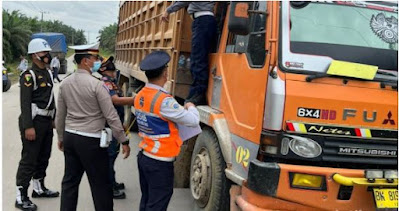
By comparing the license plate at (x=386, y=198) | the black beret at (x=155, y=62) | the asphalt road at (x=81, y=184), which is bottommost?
the asphalt road at (x=81, y=184)

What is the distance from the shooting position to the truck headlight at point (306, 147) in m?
2.70

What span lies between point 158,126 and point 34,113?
1.75m

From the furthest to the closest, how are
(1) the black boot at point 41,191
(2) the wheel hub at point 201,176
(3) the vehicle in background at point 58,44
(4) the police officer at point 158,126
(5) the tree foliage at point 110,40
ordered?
→ 1. (3) the vehicle in background at point 58,44
2. (5) the tree foliage at point 110,40
3. (1) the black boot at point 41,191
4. (2) the wheel hub at point 201,176
5. (4) the police officer at point 158,126

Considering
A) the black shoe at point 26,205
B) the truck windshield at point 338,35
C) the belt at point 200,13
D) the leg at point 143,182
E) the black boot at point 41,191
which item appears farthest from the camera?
the black boot at point 41,191

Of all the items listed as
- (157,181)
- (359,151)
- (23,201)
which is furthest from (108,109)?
(359,151)

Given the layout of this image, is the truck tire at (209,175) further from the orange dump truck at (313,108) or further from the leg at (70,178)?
the leg at (70,178)

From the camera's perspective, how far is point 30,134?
4027 mm

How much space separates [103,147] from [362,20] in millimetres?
2243

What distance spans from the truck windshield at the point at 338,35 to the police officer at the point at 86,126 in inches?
59.4

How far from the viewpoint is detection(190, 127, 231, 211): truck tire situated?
340 cm

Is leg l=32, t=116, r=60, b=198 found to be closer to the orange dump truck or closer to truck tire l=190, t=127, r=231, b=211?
truck tire l=190, t=127, r=231, b=211

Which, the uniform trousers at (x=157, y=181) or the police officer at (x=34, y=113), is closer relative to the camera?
the uniform trousers at (x=157, y=181)

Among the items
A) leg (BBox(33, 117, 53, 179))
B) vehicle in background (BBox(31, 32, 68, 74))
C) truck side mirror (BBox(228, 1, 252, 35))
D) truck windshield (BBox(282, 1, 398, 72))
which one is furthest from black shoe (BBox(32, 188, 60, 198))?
vehicle in background (BBox(31, 32, 68, 74))

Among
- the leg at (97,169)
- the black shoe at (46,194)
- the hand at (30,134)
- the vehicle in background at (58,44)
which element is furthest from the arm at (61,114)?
the vehicle in background at (58,44)
